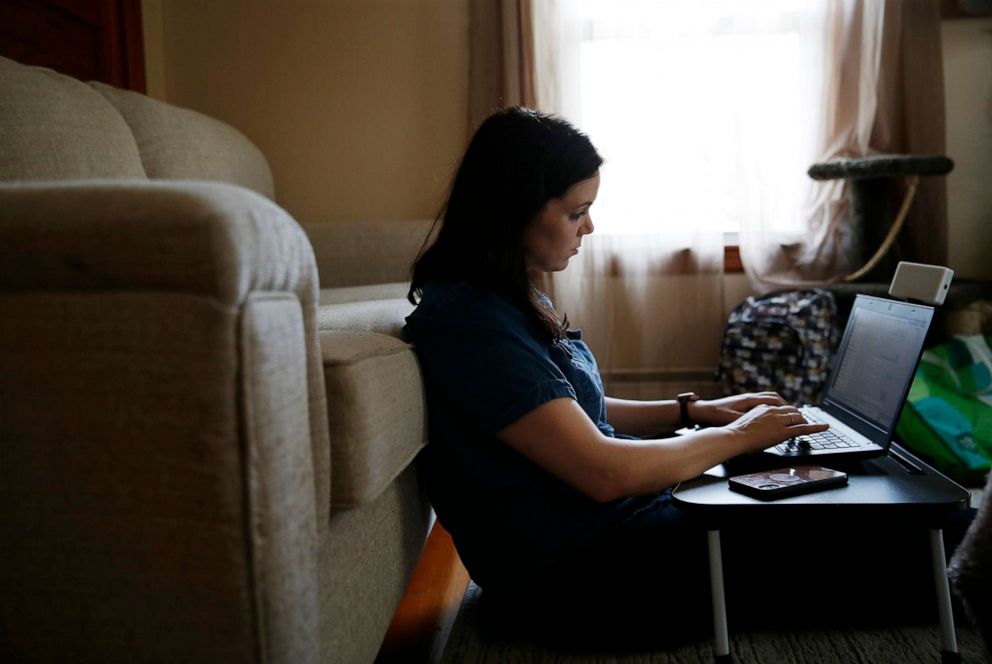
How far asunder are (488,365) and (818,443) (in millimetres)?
592

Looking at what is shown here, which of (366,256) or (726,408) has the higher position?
(366,256)

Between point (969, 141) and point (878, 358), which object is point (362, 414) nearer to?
point (878, 358)

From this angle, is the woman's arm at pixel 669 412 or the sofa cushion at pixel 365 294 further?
the sofa cushion at pixel 365 294

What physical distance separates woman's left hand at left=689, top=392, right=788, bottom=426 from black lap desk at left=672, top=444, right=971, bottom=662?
232 millimetres

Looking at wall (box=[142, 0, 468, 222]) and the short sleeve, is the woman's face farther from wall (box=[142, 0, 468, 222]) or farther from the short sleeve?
wall (box=[142, 0, 468, 222])

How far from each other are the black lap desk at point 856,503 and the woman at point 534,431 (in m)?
0.06

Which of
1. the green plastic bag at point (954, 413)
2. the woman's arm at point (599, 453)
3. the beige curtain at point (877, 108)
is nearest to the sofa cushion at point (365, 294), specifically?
the woman's arm at point (599, 453)

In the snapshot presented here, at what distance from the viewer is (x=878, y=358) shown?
4.18 feet

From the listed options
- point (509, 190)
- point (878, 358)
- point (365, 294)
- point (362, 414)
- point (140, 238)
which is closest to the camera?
point (140, 238)

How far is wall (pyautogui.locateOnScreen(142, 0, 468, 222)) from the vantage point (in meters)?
3.02

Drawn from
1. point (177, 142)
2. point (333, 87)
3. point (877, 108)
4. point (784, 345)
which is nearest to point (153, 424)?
point (177, 142)

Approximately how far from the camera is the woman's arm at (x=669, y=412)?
1.33 meters

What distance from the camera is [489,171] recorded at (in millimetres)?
1106

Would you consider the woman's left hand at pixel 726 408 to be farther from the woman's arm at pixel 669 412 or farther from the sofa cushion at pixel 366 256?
the sofa cushion at pixel 366 256
